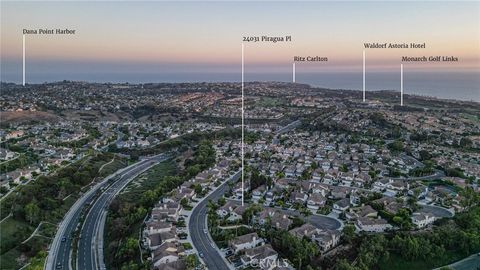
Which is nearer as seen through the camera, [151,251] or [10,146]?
[151,251]

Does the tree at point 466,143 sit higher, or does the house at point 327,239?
the tree at point 466,143

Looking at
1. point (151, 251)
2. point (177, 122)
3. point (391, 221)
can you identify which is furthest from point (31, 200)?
point (177, 122)

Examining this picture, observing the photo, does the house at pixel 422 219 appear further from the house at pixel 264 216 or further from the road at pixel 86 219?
the road at pixel 86 219

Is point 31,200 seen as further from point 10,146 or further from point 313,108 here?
point 313,108

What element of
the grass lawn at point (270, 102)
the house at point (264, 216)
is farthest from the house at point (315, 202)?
the grass lawn at point (270, 102)

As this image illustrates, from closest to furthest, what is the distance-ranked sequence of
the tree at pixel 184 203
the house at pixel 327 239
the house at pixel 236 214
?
the house at pixel 327 239, the house at pixel 236 214, the tree at pixel 184 203

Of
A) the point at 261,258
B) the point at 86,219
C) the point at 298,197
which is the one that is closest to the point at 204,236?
the point at 261,258

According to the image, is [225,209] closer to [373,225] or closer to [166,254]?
[166,254]
